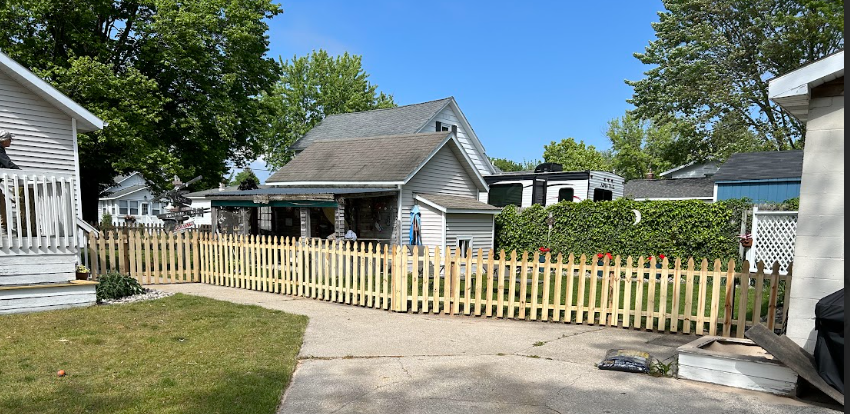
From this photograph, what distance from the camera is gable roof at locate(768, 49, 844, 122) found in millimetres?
4934

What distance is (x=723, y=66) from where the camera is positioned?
29031 mm

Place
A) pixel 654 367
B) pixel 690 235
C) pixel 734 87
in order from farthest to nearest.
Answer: pixel 734 87
pixel 690 235
pixel 654 367

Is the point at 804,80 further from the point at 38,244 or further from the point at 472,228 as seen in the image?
the point at 472,228

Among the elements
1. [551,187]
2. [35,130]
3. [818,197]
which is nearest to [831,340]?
[818,197]

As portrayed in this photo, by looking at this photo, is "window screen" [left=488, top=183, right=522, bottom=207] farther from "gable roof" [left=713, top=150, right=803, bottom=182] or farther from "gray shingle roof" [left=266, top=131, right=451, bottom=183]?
"gable roof" [left=713, top=150, right=803, bottom=182]

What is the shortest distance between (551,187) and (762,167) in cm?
892

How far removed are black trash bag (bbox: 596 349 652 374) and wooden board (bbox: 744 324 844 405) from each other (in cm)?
113

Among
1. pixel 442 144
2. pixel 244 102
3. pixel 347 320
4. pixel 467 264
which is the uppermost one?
pixel 244 102

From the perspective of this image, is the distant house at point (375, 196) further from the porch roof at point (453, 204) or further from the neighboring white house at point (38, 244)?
the neighboring white house at point (38, 244)

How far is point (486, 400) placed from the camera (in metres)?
4.66

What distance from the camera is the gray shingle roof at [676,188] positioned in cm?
2792

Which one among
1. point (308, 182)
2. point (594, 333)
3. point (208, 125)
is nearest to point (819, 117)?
Answer: point (594, 333)

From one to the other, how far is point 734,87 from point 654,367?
29.9 m

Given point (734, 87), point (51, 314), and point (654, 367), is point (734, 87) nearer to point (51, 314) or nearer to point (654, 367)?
point (654, 367)
